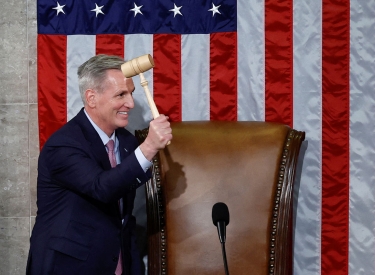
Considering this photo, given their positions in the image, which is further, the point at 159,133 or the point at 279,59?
the point at 279,59

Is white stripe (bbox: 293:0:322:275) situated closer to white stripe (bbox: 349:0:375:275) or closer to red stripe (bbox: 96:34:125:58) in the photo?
white stripe (bbox: 349:0:375:275)

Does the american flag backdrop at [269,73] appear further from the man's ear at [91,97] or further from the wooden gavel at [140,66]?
the wooden gavel at [140,66]

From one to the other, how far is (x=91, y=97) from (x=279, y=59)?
1167 millimetres

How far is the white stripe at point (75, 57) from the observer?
3422mm

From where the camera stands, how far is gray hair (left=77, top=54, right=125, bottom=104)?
2693mm

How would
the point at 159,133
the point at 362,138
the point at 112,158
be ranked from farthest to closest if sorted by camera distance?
the point at 362,138 < the point at 112,158 < the point at 159,133

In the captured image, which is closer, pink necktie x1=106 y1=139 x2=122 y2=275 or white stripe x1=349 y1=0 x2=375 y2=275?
pink necktie x1=106 y1=139 x2=122 y2=275

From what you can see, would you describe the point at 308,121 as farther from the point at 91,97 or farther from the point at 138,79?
the point at 91,97

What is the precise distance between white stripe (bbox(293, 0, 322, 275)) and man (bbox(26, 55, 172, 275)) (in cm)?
109

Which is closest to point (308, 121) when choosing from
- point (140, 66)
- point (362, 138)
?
point (362, 138)

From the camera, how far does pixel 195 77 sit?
3.44 meters

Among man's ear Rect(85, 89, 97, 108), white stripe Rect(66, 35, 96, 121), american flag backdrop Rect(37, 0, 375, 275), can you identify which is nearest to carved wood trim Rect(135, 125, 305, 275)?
american flag backdrop Rect(37, 0, 375, 275)

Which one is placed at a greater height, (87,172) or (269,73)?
(269,73)

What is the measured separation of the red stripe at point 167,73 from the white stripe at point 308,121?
2.06 feet
